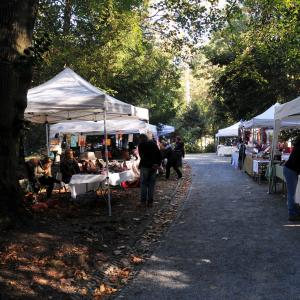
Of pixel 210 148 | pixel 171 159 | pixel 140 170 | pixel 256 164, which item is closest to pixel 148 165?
pixel 140 170

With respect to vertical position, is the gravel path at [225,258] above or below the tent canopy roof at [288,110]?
below

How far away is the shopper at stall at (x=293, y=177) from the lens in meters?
8.66

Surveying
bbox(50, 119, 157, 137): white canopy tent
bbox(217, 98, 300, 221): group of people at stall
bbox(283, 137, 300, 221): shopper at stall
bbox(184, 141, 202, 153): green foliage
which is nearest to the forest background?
bbox(50, 119, 157, 137): white canopy tent

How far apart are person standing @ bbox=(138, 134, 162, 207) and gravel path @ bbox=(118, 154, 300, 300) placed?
3.49 feet

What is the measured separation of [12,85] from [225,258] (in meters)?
4.05

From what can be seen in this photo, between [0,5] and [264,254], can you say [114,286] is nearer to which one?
[264,254]

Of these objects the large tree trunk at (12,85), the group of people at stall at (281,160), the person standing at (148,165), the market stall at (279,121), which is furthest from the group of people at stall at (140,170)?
the large tree trunk at (12,85)

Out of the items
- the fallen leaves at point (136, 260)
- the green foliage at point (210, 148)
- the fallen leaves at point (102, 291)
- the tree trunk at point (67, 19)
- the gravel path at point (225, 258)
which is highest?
the tree trunk at point (67, 19)

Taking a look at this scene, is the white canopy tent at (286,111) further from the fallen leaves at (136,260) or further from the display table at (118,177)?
the fallen leaves at (136,260)

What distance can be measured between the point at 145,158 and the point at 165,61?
22985 mm

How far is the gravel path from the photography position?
16.0 feet

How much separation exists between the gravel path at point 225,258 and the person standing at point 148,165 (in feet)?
3.49

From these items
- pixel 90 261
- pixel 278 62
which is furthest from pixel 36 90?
pixel 278 62

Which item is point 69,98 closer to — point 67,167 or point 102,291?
point 67,167
